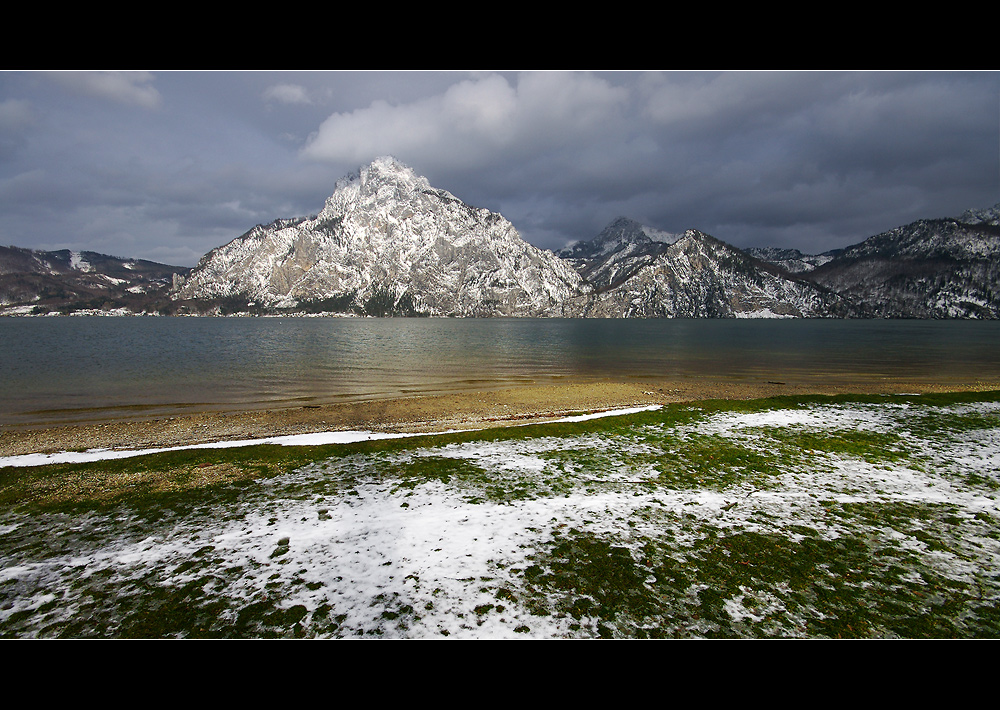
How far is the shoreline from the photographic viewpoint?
2456 cm

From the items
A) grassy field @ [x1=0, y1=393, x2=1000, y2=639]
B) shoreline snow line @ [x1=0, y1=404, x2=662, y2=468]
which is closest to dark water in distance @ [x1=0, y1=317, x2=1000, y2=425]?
shoreline snow line @ [x1=0, y1=404, x2=662, y2=468]

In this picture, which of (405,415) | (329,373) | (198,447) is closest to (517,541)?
(198,447)

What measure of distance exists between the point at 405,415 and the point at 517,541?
2039 centimetres

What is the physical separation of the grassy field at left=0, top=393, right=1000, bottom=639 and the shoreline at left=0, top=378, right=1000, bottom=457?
6.61 metres

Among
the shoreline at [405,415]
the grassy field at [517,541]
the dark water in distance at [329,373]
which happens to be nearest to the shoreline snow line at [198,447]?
the grassy field at [517,541]

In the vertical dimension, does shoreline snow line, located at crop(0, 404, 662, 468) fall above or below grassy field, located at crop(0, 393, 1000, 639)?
below

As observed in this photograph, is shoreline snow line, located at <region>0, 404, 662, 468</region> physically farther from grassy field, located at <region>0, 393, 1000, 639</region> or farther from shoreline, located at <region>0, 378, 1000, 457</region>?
shoreline, located at <region>0, 378, 1000, 457</region>

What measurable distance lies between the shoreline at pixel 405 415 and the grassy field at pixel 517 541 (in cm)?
661

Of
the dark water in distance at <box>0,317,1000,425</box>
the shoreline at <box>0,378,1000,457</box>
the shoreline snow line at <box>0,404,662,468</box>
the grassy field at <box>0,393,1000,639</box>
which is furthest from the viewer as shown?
the dark water in distance at <box>0,317,1000,425</box>

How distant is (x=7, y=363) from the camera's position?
55.4 m

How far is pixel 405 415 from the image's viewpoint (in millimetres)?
30422
